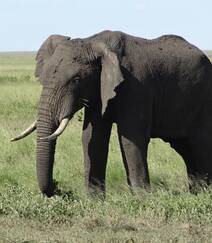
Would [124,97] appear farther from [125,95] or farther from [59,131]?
[59,131]

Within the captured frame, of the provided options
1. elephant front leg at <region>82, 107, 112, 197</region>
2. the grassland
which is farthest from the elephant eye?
the grassland

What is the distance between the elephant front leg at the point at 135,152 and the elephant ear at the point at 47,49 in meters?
1.18

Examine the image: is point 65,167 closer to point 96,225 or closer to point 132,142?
point 132,142

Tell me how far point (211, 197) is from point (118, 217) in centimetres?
119

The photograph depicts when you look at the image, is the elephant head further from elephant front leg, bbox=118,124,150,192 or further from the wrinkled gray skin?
elephant front leg, bbox=118,124,150,192

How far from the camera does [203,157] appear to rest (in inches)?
360

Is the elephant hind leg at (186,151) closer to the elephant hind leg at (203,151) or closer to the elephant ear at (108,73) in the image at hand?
the elephant hind leg at (203,151)

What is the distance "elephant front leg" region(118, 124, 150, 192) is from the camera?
27.0 ft

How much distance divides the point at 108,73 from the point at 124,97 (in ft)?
1.16

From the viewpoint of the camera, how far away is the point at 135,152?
8.27 meters

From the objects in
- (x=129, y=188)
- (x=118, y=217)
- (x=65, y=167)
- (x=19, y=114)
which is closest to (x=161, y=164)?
(x=65, y=167)

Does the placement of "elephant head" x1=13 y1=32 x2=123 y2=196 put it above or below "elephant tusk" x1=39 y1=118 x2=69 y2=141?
above

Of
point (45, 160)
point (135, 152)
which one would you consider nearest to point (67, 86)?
point (45, 160)

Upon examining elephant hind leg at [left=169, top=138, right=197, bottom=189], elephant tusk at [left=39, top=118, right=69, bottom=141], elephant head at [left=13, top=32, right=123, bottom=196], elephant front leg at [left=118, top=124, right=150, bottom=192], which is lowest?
elephant hind leg at [left=169, top=138, right=197, bottom=189]
